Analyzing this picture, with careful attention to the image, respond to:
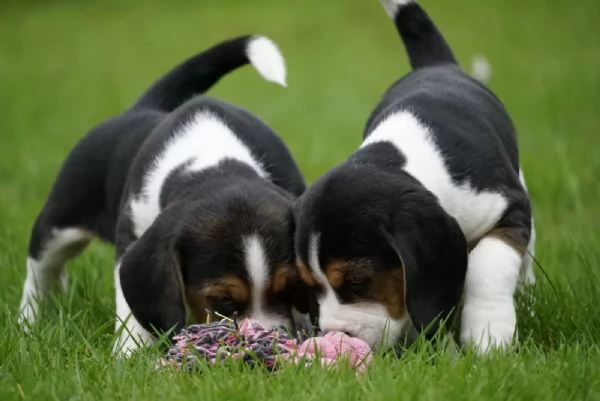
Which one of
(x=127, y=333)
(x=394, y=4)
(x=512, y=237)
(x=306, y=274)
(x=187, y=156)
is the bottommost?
(x=127, y=333)

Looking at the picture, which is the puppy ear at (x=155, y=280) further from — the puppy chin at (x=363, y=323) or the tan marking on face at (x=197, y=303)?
the puppy chin at (x=363, y=323)

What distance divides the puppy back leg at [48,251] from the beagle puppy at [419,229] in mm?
1612

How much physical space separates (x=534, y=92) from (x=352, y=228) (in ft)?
28.0

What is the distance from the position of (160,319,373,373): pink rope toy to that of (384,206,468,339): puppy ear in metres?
0.23

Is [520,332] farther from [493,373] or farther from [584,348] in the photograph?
[493,373]

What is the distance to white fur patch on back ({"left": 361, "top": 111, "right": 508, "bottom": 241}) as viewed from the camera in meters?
4.15

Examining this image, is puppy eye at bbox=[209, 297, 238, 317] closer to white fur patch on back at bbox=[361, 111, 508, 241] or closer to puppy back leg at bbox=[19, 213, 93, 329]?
white fur patch on back at bbox=[361, 111, 508, 241]

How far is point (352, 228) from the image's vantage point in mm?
3789

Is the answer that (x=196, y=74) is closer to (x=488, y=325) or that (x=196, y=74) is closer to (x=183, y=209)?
(x=183, y=209)

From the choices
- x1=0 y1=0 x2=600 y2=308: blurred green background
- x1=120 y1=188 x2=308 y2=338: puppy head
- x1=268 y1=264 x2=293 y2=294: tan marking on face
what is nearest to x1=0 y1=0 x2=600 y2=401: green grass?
x1=0 y1=0 x2=600 y2=308: blurred green background

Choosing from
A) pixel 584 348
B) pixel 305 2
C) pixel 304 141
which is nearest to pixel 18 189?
pixel 304 141

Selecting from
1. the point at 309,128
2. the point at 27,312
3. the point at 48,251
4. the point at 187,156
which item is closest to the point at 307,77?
the point at 309,128

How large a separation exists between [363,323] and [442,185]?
654 millimetres

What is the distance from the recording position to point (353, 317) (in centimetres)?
381
